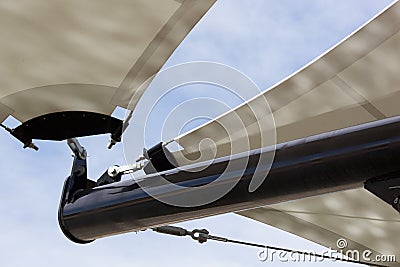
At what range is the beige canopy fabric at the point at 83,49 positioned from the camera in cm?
156

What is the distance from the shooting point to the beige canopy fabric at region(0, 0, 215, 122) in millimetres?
1563

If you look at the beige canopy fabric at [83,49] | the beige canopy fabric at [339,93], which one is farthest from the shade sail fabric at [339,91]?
the beige canopy fabric at [83,49]

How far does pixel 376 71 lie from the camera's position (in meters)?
1.85

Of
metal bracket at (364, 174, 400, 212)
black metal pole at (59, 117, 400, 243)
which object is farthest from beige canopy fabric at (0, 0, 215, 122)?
metal bracket at (364, 174, 400, 212)

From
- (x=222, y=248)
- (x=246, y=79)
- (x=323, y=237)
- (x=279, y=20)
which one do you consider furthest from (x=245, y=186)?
(x=323, y=237)

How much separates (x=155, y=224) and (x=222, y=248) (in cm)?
121

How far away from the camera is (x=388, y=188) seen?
1.08 metres
